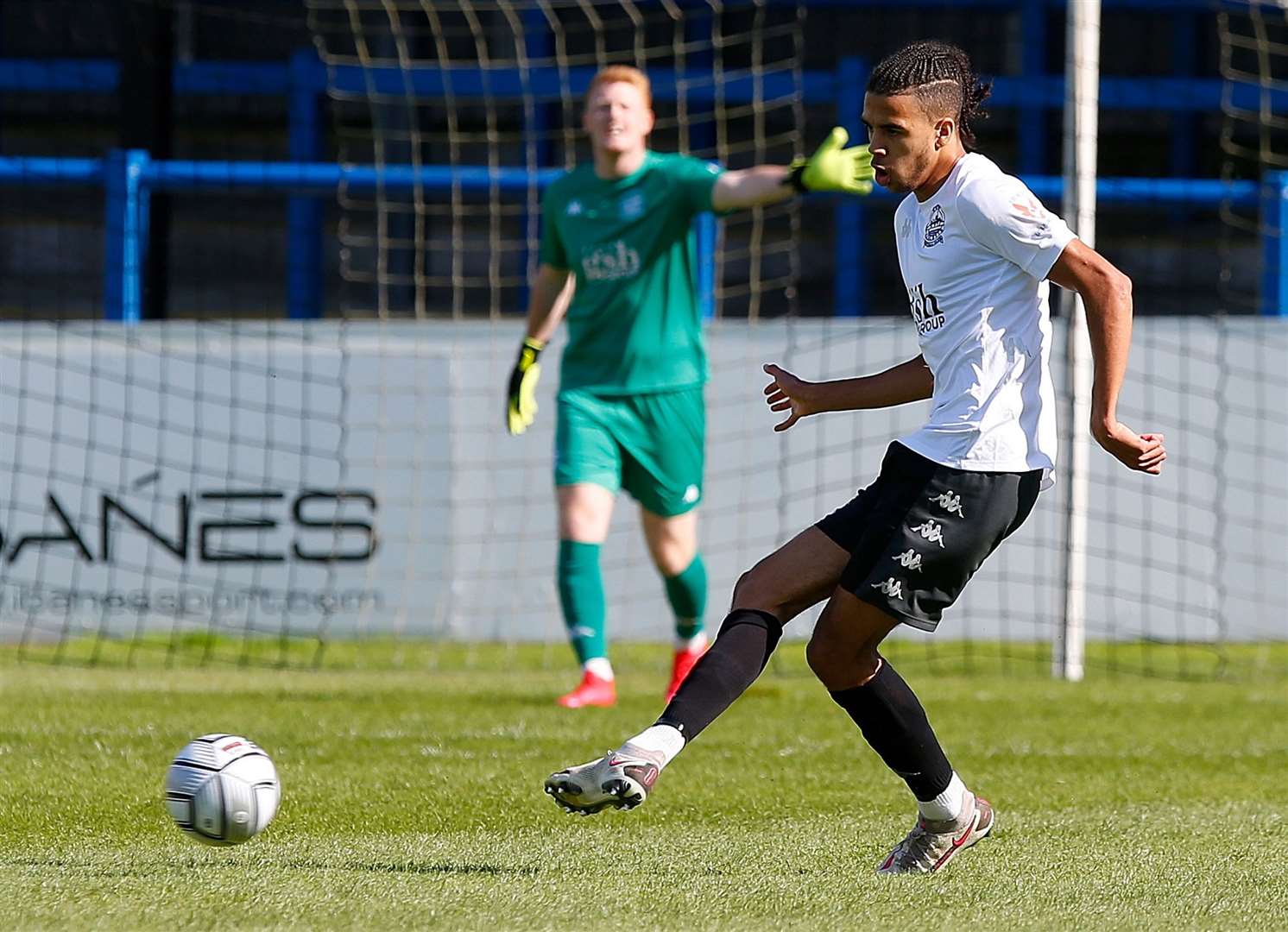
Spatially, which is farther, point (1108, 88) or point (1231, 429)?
Result: point (1108, 88)

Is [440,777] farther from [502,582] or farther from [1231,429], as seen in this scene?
[1231,429]

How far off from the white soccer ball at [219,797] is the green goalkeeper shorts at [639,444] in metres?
3.19

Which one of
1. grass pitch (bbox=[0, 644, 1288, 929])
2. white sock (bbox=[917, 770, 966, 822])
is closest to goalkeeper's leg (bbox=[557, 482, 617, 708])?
grass pitch (bbox=[0, 644, 1288, 929])

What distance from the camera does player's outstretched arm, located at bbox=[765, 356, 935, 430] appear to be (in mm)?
4156

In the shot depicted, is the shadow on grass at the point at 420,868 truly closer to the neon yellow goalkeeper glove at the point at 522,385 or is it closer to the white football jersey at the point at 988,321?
the white football jersey at the point at 988,321

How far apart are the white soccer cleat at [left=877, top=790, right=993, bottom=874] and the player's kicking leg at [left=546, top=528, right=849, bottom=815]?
19.2 inches

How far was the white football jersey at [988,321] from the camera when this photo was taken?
3.79 m

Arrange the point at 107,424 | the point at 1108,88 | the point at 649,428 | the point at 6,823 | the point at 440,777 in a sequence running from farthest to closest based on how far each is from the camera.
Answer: the point at 1108,88, the point at 107,424, the point at 649,428, the point at 440,777, the point at 6,823

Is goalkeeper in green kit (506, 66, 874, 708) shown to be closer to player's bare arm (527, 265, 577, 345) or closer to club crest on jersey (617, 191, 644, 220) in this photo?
club crest on jersey (617, 191, 644, 220)

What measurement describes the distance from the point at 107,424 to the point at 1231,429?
549 centimetres

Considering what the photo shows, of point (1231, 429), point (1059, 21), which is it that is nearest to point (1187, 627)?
point (1231, 429)

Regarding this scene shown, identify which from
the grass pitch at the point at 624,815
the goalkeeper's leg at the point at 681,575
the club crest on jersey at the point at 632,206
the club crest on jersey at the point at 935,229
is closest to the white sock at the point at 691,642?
the goalkeeper's leg at the point at 681,575

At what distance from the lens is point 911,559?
377 centimetres

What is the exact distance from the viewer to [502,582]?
30.9 feet
